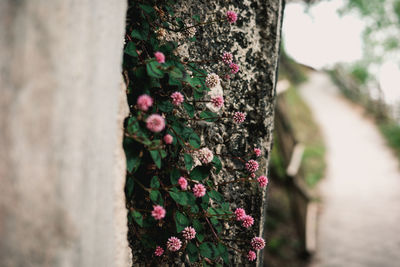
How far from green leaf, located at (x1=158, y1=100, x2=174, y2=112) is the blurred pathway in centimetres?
474

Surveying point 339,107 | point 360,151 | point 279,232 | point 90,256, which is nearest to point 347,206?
point 279,232

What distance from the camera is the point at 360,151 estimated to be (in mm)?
8844

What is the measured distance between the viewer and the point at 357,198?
21.7ft

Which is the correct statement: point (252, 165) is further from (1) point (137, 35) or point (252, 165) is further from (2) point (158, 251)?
(1) point (137, 35)

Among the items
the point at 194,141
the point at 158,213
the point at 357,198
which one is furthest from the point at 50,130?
the point at 357,198

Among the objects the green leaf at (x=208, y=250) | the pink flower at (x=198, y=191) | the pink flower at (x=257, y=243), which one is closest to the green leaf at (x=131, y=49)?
the pink flower at (x=198, y=191)

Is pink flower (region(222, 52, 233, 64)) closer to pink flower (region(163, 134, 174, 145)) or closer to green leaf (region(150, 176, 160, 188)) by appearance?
pink flower (region(163, 134, 174, 145))

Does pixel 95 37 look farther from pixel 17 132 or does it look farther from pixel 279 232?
pixel 279 232

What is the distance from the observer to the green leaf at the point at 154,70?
95 cm

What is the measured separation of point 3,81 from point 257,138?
105 centimetres

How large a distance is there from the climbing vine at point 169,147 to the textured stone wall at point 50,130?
264mm

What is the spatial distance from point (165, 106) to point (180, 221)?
1.44ft

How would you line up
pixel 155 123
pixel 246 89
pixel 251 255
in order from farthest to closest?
pixel 246 89 < pixel 251 255 < pixel 155 123

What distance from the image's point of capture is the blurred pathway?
487 cm
